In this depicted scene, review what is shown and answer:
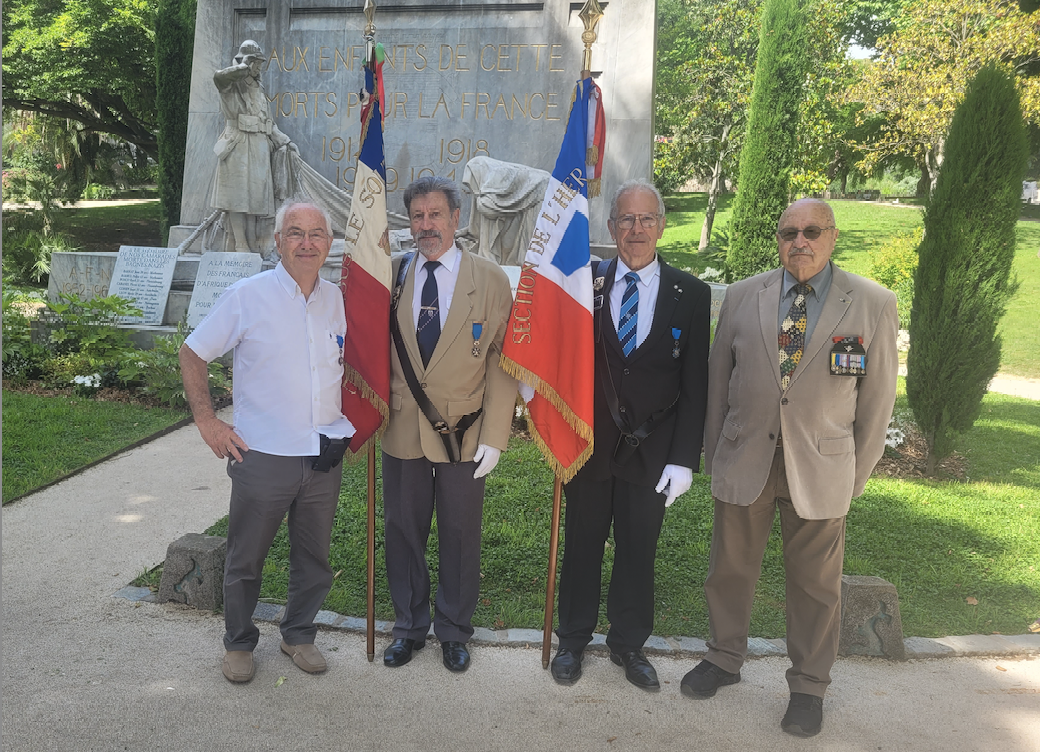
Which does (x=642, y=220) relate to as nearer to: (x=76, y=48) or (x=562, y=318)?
(x=562, y=318)

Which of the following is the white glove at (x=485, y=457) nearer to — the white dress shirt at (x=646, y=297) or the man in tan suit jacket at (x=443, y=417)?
the man in tan suit jacket at (x=443, y=417)

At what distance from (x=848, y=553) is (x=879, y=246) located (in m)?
19.7

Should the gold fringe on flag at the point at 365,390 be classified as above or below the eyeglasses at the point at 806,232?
below

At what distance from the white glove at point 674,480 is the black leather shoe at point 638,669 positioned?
0.78 m

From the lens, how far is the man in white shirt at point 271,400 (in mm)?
3426

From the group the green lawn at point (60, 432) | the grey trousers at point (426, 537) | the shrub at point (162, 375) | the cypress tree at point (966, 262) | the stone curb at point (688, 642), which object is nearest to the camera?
the grey trousers at point (426, 537)

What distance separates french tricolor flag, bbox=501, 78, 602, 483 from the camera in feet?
11.9

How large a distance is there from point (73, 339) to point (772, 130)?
531 inches

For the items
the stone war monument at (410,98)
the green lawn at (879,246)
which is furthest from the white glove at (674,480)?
the green lawn at (879,246)

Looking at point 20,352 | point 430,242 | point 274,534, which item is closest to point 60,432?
point 20,352

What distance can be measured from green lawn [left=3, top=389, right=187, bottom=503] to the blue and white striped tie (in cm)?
477

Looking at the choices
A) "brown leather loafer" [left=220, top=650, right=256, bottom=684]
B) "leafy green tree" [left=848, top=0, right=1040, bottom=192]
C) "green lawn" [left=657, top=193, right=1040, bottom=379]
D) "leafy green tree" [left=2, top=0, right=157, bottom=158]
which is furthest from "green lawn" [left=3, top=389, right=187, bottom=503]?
"leafy green tree" [left=848, top=0, right=1040, bottom=192]

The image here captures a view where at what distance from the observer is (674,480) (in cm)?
351

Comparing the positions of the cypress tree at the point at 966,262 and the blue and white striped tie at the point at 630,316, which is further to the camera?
the cypress tree at the point at 966,262
